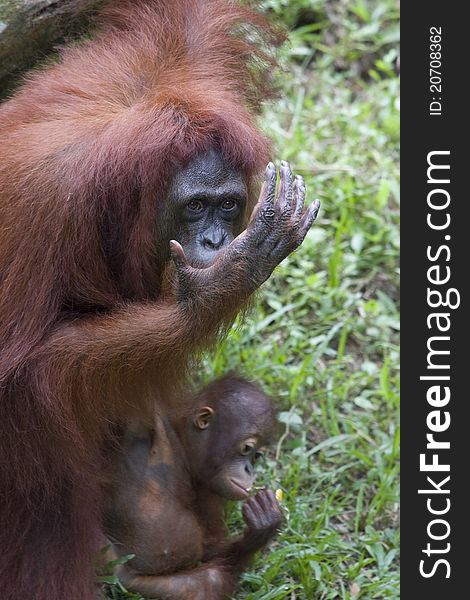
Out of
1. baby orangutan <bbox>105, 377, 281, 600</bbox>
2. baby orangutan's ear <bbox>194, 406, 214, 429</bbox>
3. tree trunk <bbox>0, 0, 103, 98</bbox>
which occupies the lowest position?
baby orangutan <bbox>105, 377, 281, 600</bbox>

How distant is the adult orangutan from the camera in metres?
3.29

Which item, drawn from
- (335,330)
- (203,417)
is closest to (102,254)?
(203,417)

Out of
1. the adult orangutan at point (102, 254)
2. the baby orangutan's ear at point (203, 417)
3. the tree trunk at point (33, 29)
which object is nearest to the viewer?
the adult orangutan at point (102, 254)

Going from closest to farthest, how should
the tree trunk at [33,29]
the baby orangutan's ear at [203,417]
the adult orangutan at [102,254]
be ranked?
the adult orangutan at [102,254]
the tree trunk at [33,29]
the baby orangutan's ear at [203,417]

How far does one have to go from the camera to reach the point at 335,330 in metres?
5.30

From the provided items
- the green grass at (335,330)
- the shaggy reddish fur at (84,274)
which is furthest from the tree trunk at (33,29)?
the green grass at (335,330)

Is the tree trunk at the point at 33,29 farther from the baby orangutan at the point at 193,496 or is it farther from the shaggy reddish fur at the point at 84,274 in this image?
the baby orangutan at the point at 193,496

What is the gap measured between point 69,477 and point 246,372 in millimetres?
1528

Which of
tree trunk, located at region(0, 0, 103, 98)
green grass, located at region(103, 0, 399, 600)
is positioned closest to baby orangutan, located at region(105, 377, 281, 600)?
green grass, located at region(103, 0, 399, 600)

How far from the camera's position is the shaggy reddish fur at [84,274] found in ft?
10.9

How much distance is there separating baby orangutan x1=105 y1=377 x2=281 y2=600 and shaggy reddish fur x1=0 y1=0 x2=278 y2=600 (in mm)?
404

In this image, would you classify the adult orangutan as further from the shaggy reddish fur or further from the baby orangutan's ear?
the baby orangutan's ear

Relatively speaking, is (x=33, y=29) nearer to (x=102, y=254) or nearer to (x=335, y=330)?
(x=102, y=254)

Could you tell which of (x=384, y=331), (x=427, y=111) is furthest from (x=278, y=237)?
(x=384, y=331)
